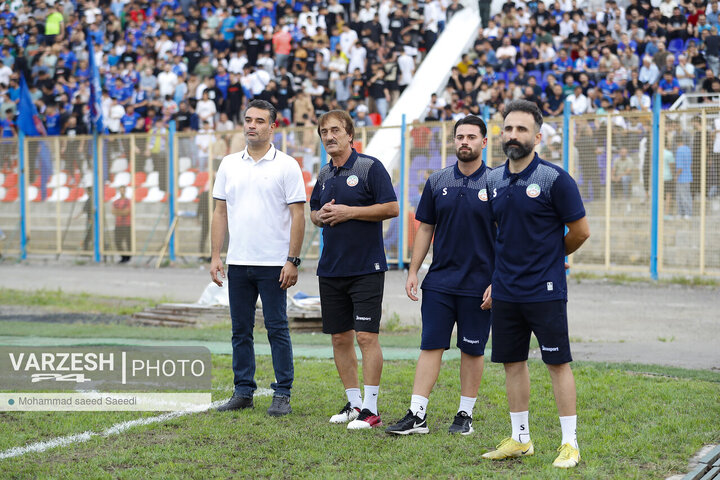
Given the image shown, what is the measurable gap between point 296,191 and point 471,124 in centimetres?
145

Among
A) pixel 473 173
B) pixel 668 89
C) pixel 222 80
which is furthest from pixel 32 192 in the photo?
pixel 473 173

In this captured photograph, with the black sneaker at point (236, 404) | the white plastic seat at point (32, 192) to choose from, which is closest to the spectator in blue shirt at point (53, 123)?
the white plastic seat at point (32, 192)

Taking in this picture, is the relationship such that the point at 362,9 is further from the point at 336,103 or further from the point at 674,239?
the point at 674,239

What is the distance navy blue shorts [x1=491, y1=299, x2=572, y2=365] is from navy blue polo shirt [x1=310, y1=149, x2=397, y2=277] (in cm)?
125

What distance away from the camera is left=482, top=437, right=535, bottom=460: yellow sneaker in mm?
5742

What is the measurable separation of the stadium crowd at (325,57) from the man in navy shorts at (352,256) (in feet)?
44.9

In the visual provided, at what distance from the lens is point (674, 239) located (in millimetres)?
16344

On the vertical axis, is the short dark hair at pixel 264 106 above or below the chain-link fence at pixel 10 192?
above

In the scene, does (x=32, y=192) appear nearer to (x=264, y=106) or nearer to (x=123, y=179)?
(x=123, y=179)

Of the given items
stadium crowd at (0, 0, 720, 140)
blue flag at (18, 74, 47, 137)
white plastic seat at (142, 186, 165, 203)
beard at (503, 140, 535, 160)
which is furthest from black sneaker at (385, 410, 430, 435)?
blue flag at (18, 74, 47, 137)

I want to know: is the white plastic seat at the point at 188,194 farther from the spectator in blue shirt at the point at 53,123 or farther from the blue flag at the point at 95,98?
the spectator in blue shirt at the point at 53,123

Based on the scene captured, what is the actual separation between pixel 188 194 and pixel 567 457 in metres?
16.8

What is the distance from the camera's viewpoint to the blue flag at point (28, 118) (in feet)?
76.9

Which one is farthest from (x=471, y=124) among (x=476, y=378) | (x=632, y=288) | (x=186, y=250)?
(x=186, y=250)
